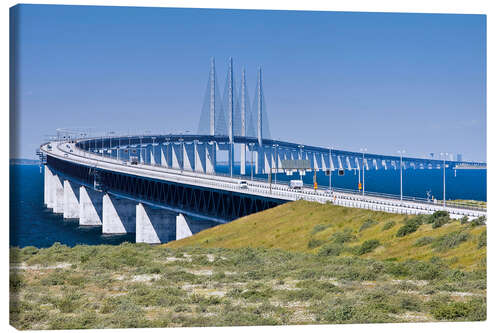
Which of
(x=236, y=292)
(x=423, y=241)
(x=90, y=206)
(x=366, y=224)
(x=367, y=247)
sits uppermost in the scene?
(x=366, y=224)

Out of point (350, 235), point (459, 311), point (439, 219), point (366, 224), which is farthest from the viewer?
point (366, 224)

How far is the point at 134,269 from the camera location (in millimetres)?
39344

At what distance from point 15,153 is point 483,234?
88.6 ft

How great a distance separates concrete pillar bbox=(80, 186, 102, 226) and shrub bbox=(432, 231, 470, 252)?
95275 millimetres

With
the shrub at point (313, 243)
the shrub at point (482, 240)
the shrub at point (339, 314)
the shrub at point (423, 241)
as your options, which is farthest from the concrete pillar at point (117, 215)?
the shrub at point (339, 314)

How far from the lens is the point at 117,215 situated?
118 metres

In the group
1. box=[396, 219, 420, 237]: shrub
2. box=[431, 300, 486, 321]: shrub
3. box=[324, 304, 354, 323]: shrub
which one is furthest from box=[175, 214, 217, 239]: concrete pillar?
box=[431, 300, 486, 321]: shrub

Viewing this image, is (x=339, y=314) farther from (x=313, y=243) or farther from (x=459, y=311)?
(x=313, y=243)

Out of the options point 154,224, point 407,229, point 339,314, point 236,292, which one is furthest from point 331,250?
point 154,224

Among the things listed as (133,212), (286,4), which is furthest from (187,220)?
(286,4)

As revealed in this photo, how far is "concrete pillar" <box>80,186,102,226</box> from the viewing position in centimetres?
12862

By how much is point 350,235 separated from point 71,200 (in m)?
99.7

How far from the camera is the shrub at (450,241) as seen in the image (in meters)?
41.7

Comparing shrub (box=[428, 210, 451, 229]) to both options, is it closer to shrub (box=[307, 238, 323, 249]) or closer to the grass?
the grass
